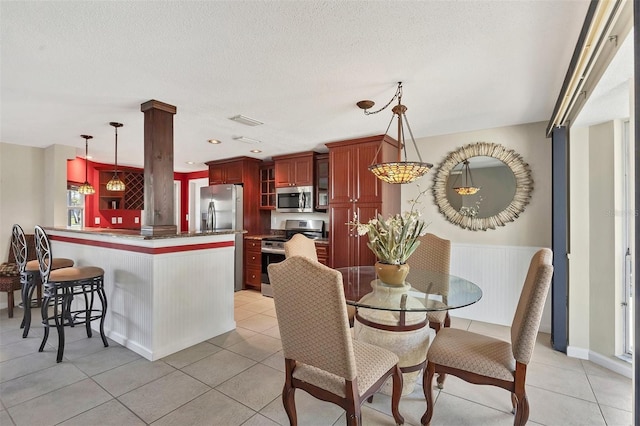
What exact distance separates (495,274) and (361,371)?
270 cm

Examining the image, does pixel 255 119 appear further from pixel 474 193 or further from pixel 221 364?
pixel 474 193

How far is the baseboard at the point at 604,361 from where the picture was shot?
2363mm

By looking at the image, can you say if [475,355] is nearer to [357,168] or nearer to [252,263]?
[357,168]

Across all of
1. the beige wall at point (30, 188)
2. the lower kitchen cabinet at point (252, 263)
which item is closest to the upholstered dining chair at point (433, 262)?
the lower kitchen cabinet at point (252, 263)

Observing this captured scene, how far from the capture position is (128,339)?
9.43ft

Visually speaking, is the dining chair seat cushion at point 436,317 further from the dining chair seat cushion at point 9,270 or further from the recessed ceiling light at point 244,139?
the dining chair seat cushion at point 9,270

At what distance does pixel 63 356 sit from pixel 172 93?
8.19 ft

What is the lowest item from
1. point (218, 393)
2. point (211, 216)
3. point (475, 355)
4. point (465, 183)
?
point (218, 393)

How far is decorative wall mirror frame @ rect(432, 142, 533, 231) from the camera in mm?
3375

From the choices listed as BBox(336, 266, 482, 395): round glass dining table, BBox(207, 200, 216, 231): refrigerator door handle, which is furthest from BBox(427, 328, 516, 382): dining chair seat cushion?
BBox(207, 200, 216, 231): refrigerator door handle

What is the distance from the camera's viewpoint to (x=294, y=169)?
5031 millimetres

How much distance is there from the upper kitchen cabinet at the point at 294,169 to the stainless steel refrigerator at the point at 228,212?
77cm

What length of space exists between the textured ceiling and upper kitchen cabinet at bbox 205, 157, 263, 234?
2.05 metres

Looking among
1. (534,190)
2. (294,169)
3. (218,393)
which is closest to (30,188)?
(294,169)
